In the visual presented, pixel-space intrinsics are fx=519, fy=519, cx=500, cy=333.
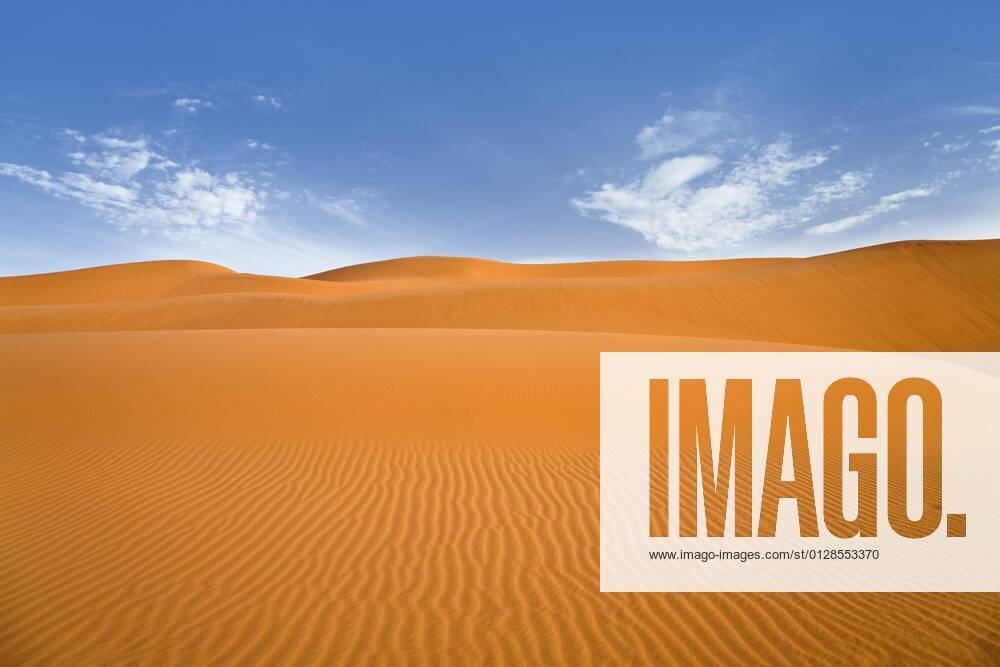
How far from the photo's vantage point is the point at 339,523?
556 centimetres

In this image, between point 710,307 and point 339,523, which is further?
point 710,307

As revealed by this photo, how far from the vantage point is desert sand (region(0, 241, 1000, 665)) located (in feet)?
12.2

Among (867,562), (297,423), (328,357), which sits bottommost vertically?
(867,562)

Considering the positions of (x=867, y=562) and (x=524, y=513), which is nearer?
(x=867, y=562)

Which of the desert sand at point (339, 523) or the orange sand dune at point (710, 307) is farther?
the orange sand dune at point (710, 307)

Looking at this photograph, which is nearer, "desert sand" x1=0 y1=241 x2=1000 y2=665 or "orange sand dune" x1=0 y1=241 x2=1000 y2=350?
"desert sand" x1=0 y1=241 x2=1000 y2=665

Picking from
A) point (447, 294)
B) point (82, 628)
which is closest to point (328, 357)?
point (82, 628)

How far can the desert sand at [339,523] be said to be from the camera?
371cm

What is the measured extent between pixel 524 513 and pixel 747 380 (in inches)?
348

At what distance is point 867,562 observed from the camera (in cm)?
500

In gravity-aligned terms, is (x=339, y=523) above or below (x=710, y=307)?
below

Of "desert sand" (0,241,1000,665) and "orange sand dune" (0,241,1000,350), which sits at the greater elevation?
"orange sand dune" (0,241,1000,350)

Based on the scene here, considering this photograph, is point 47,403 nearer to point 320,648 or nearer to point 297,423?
point 297,423

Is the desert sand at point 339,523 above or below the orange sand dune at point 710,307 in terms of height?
below
